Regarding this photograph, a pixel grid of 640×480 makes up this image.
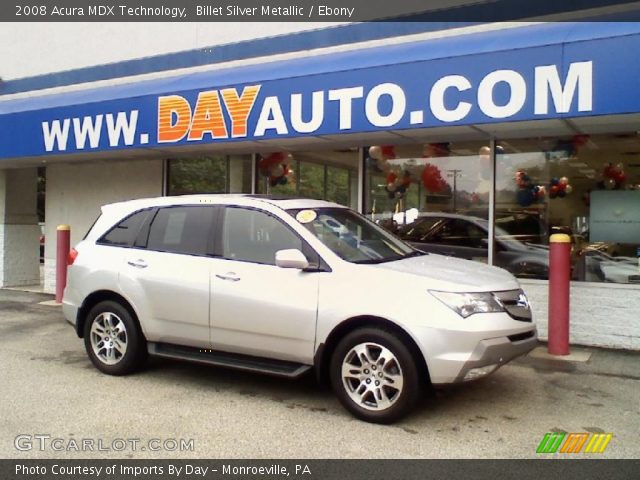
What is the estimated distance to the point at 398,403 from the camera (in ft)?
15.0

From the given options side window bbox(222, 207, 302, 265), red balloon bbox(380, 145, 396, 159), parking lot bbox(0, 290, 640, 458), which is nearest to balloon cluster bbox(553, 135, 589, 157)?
red balloon bbox(380, 145, 396, 159)

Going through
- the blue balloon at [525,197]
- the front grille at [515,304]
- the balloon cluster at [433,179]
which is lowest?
the front grille at [515,304]

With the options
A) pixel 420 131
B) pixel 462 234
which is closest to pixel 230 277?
pixel 420 131

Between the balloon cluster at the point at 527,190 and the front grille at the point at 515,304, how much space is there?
136 inches

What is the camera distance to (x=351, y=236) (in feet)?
18.0

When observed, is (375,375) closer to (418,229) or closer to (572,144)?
(418,229)

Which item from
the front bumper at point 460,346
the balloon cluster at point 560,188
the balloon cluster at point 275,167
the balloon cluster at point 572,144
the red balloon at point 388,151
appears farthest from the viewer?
the balloon cluster at point 275,167

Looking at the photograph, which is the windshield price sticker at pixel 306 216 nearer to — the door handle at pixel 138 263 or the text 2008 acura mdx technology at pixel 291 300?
the text 2008 acura mdx technology at pixel 291 300

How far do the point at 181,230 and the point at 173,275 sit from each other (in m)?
0.48

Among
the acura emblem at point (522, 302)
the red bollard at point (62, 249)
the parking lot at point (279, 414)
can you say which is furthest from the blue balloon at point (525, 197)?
the red bollard at point (62, 249)

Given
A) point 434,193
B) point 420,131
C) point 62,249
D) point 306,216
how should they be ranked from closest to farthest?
point 306,216
point 420,131
point 434,193
point 62,249

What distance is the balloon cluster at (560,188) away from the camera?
26.3 feet

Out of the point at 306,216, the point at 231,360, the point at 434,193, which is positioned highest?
the point at 434,193

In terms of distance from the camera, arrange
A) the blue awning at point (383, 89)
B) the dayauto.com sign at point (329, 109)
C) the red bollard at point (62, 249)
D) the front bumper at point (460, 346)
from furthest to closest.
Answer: the red bollard at point (62, 249), the dayauto.com sign at point (329, 109), the blue awning at point (383, 89), the front bumper at point (460, 346)
